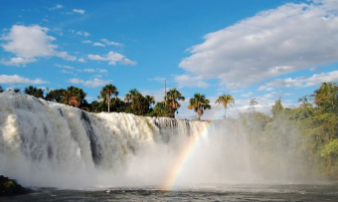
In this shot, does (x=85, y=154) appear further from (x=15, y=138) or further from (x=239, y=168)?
(x=239, y=168)

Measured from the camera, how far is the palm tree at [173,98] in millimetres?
56906

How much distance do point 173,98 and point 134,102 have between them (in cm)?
619

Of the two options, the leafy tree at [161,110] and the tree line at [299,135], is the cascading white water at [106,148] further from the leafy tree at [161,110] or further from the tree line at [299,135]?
the leafy tree at [161,110]

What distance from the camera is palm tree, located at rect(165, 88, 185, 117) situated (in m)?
56.9

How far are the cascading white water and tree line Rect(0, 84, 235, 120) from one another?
1974 cm

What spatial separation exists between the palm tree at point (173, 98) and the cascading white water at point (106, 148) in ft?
64.4

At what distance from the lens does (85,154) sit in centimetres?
2305

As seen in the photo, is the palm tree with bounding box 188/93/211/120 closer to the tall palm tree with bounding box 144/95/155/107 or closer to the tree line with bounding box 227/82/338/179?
the tall palm tree with bounding box 144/95/155/107

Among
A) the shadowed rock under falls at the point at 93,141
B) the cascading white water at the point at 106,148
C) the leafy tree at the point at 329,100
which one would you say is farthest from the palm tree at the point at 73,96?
the leafy tree at the point at 329,100

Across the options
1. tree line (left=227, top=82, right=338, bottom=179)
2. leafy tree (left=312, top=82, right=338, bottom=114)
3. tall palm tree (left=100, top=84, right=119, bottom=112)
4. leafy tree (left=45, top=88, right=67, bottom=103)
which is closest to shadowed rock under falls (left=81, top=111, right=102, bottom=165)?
tree line (left=227, top=82, right=338, bottom=179)

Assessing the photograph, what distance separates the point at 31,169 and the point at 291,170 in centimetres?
2370

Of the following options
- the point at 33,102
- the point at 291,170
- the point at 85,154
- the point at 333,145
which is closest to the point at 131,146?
the point at 85,154

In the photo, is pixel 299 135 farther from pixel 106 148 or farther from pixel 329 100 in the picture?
pixel 106 148

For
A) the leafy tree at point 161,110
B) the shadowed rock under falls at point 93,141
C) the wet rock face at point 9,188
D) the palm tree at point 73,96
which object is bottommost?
the wet rock face at point 9,188
